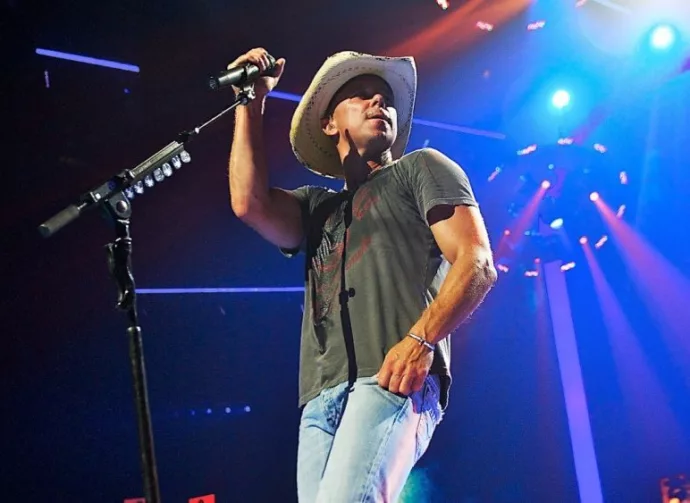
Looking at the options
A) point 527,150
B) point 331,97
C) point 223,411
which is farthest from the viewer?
point 527,150

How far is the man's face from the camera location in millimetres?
2205

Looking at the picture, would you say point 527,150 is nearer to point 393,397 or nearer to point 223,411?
point 223,411

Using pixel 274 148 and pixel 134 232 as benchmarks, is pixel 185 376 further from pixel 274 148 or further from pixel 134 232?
pixel 274 148

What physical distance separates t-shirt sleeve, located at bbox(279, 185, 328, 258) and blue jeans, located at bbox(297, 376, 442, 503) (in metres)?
A: 0.60

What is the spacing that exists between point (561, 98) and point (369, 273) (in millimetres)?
3874

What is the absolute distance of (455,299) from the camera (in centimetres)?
164

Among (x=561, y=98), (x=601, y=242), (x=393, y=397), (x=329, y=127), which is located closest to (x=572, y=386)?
(x=601, y=242)

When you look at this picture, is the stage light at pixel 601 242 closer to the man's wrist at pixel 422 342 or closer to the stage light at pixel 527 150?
the stage light at pixel 527 150

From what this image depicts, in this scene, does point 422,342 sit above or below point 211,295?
below

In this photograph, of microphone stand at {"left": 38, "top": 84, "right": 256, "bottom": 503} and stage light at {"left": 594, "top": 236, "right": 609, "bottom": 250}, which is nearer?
microphone stand at {"left": 38, "top": 84, "right": 256, "bottom": 503}

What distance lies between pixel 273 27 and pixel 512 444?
9.56 ft

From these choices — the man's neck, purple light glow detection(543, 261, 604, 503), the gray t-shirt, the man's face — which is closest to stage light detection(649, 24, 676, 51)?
purple light glow detection(543, 261, 604, 503)

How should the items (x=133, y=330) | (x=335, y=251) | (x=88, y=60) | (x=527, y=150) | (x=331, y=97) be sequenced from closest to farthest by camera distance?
(x=133, y=330) < (x=335, y=251) < (x=331, y=97) < (x=88, y=60) < (x=527, y=150)

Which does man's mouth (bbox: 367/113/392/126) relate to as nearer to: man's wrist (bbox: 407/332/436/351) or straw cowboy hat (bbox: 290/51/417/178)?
straw cowboy hat (bbox: 290/51/417/178)
